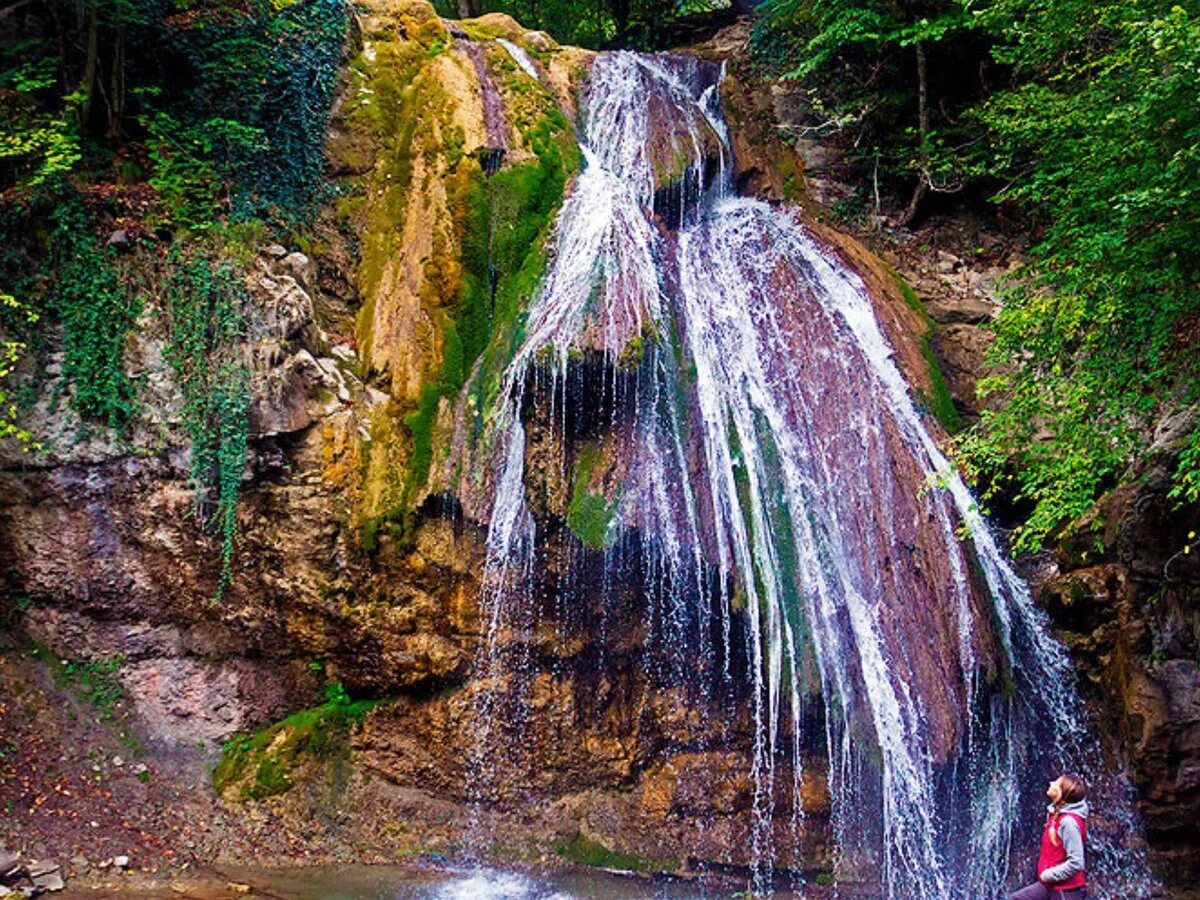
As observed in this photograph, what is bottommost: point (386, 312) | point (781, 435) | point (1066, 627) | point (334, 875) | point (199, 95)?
point (334, 875)

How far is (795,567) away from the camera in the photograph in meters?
7.24

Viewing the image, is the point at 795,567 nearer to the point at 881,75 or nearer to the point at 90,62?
the point at 90,62

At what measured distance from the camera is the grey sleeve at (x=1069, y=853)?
4730mm

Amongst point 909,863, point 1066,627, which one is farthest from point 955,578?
point 909,863

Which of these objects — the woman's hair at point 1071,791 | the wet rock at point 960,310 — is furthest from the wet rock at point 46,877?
the wet rock at point 960,310

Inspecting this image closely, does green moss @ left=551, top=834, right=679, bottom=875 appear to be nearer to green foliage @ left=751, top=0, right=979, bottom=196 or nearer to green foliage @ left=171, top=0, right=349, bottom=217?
green foliage @ left=171, top=0, right=349, bottom=217

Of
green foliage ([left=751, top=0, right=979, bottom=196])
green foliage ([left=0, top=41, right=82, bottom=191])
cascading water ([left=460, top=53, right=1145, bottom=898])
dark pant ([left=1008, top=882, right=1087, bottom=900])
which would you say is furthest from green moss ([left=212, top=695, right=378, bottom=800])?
green foliage ([left=751, top=0, right=979, bottom=196])

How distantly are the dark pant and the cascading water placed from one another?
5.59 feet

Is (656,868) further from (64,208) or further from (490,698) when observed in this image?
(64,208)

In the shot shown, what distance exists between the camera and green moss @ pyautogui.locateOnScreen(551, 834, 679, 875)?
22.9 feet

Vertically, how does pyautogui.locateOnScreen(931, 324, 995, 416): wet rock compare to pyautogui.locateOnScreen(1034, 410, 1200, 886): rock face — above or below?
above

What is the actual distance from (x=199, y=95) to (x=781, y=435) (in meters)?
6.96

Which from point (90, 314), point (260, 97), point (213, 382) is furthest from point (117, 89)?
point (213, 382)

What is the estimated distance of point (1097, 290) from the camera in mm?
6074
